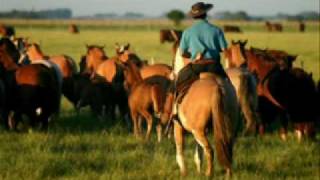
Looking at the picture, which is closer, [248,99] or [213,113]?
[213,113]

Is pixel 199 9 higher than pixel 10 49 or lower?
higher

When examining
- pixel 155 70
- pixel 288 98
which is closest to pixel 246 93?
pixel 288 98

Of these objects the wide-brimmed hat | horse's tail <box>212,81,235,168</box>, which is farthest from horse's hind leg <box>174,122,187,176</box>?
the wide-brimmed hat

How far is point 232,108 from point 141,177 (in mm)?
1636

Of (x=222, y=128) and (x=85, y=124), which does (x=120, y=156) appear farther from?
(x=85, y=124)

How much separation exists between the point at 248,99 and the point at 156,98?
6.15 feet

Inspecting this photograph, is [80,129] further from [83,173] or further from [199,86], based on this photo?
[199,86]

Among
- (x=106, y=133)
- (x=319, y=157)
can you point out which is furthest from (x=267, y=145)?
(x=106, y=133)

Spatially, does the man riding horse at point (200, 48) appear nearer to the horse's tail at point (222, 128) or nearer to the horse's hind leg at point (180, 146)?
the horse's hind leg at point (180, 146)

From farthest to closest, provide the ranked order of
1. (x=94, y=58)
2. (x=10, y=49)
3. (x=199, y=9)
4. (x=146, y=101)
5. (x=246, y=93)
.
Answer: (x=94, y=58) < (x=10, y=49) < (x=146, y=101) < (x=246, y=93) < (x=199, y=9)

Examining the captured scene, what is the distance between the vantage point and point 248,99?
12.8 metres

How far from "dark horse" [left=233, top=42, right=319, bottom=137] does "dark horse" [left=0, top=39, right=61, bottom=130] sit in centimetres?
475

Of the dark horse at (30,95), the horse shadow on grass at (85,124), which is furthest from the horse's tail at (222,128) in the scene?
the dark horse at (30,95)

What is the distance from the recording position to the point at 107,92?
1634 cm
